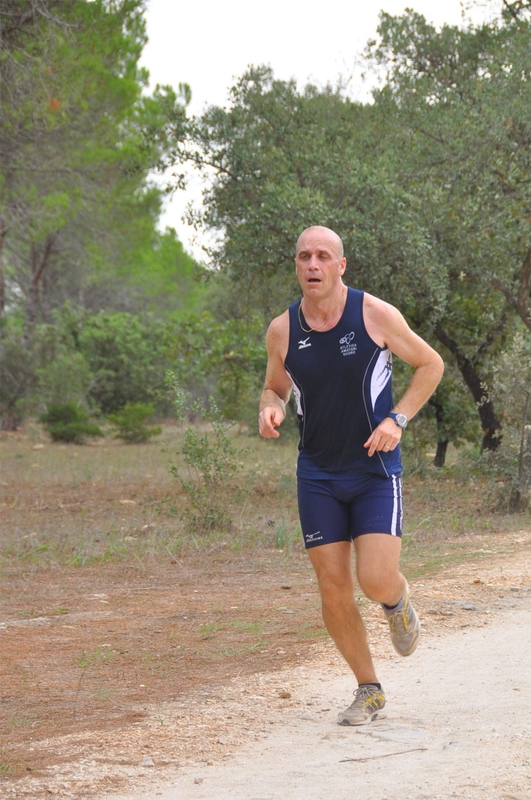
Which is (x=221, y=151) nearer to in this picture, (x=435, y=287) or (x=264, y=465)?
(x=435, y=287)

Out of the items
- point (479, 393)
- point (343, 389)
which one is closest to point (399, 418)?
point (343, 389)

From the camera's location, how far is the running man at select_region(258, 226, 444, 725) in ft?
13.5

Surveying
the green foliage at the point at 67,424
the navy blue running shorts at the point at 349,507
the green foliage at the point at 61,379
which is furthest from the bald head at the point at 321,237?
the green foliage at the point at 61,379

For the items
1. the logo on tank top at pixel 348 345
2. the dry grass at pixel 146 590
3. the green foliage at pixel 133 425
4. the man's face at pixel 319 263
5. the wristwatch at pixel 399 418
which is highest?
the man's face at pixel 319 263

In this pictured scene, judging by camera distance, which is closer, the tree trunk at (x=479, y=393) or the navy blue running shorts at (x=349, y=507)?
the navy blue running shorts at (x=349, y=507)

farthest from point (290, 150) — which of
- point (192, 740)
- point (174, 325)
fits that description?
point (192, 740)

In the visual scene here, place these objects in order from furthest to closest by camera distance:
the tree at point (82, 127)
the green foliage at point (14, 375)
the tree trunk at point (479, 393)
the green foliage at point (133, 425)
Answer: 1. the green foliage at point (14, 375)
2. the green foliage at point (133, 425)
3. the tree at point (82, 127)
4. the tree trunk at point (479, 393)

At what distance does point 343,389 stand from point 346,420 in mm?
133

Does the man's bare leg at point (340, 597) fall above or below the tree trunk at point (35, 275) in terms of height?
below

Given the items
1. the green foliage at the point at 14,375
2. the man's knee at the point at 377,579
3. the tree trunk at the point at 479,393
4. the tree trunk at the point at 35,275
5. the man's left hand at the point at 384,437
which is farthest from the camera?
the tree trunk at the point at 35,275

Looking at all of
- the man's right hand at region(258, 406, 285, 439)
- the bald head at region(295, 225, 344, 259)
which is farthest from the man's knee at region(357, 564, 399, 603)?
the bald head at region(295, 225, 344, 259)

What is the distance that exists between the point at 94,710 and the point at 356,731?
4.16ft

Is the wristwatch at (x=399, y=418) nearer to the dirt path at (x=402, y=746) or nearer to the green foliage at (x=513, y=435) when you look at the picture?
the dirt path at (x=402, y=746)

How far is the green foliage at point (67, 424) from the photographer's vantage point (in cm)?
2245
